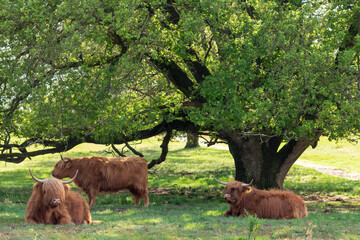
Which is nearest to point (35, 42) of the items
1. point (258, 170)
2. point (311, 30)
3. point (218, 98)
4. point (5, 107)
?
point (5, 107)

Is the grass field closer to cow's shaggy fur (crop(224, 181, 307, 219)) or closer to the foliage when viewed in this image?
cow's shaggy fur (crop(224, 181, 307, 219))

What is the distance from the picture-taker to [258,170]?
17969 mm

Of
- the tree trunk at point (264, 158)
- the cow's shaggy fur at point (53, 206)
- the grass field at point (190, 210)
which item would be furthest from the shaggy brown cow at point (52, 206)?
the tree trunk at point (264, 158)

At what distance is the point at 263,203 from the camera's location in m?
11.8

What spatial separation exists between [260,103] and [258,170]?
5392 mm

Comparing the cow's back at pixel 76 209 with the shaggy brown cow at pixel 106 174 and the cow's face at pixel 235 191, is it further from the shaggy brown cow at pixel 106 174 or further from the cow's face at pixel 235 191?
the shaggy brown cow at pixel 106 174

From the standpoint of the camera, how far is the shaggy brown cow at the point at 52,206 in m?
9.56

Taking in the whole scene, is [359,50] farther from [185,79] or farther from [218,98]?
[185,79]

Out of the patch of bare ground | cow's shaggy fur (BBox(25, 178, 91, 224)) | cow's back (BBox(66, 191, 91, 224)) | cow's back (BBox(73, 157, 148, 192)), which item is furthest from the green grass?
cow's shaggy fur (BBox(25, 178, 91, 224))

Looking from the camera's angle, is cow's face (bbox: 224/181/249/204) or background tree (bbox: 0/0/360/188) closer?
cow's face (bbox: 224/181/249/204)

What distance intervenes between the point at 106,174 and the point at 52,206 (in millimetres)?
5574

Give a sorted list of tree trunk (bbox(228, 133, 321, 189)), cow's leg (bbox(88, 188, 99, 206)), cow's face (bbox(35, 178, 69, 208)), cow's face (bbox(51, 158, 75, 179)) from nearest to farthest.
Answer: cow's face (bbox(35, 178, 69, 208)), cow's leg (bbox(88, 188, 99, 206)), cow's face (bbox(51, 158, 75, 179)), tree trunk (bbox(228, 133, 321, 189))

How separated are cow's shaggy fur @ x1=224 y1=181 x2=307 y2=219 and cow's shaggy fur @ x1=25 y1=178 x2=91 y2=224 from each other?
3.67 metres

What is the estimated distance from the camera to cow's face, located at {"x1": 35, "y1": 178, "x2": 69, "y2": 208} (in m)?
9.47
